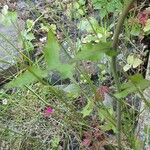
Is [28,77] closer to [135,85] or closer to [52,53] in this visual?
[52,53]

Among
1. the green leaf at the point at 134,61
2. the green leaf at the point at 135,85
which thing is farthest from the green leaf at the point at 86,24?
the green leaf at the point at 135,85

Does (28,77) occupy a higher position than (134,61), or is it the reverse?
(134,61)

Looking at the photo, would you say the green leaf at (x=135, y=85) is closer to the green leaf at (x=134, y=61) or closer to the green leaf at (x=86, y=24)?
the green leaf at (x=134, y=61)

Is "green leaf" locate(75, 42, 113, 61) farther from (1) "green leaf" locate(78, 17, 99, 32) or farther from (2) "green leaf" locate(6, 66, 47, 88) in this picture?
(1) "green leaf" locate(78, 17, 99, 32)

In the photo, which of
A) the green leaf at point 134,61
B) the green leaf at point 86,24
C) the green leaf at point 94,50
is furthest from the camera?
the green leaf at point 86,24

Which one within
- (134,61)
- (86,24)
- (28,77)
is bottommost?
(28,77)

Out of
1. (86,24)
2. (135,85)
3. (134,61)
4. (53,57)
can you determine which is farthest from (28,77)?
(86,24)

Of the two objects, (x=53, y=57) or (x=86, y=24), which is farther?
(x=86, y=24)

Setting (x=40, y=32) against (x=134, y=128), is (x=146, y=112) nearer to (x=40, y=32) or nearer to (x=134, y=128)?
(x=134, y=128)
